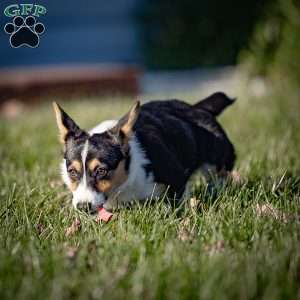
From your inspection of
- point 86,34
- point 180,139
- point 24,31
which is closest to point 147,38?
point 86,34

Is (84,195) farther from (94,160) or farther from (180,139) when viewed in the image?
(180,139)

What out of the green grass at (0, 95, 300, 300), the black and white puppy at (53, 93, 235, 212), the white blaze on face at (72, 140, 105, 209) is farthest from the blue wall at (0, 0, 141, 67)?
the white blaze on face at (72, 140, 105, 209)

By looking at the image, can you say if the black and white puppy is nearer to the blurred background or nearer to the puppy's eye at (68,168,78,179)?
the puppy's eye at (68,168,78,179)

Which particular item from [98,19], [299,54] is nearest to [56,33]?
[98,19]

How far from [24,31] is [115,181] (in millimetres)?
1178

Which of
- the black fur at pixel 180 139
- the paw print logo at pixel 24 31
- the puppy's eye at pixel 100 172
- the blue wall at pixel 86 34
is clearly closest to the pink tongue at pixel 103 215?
the puppy's eye at pixel 100 172

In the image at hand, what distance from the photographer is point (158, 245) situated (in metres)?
3.55

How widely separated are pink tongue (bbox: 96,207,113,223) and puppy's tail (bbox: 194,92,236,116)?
5.45 ft

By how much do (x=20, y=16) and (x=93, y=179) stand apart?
120 centimetres

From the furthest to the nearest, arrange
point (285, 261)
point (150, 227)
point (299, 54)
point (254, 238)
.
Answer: point (299, 54)
point (150, 227)
point (254, 238)
point (285, 261)

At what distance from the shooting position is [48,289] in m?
2.93

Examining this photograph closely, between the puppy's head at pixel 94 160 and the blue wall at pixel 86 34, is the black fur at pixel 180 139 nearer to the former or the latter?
the puppy's head at pixel 94 160

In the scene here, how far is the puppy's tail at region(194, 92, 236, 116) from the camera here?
5.61 metres

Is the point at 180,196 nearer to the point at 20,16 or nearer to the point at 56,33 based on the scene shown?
the point at 20,16
